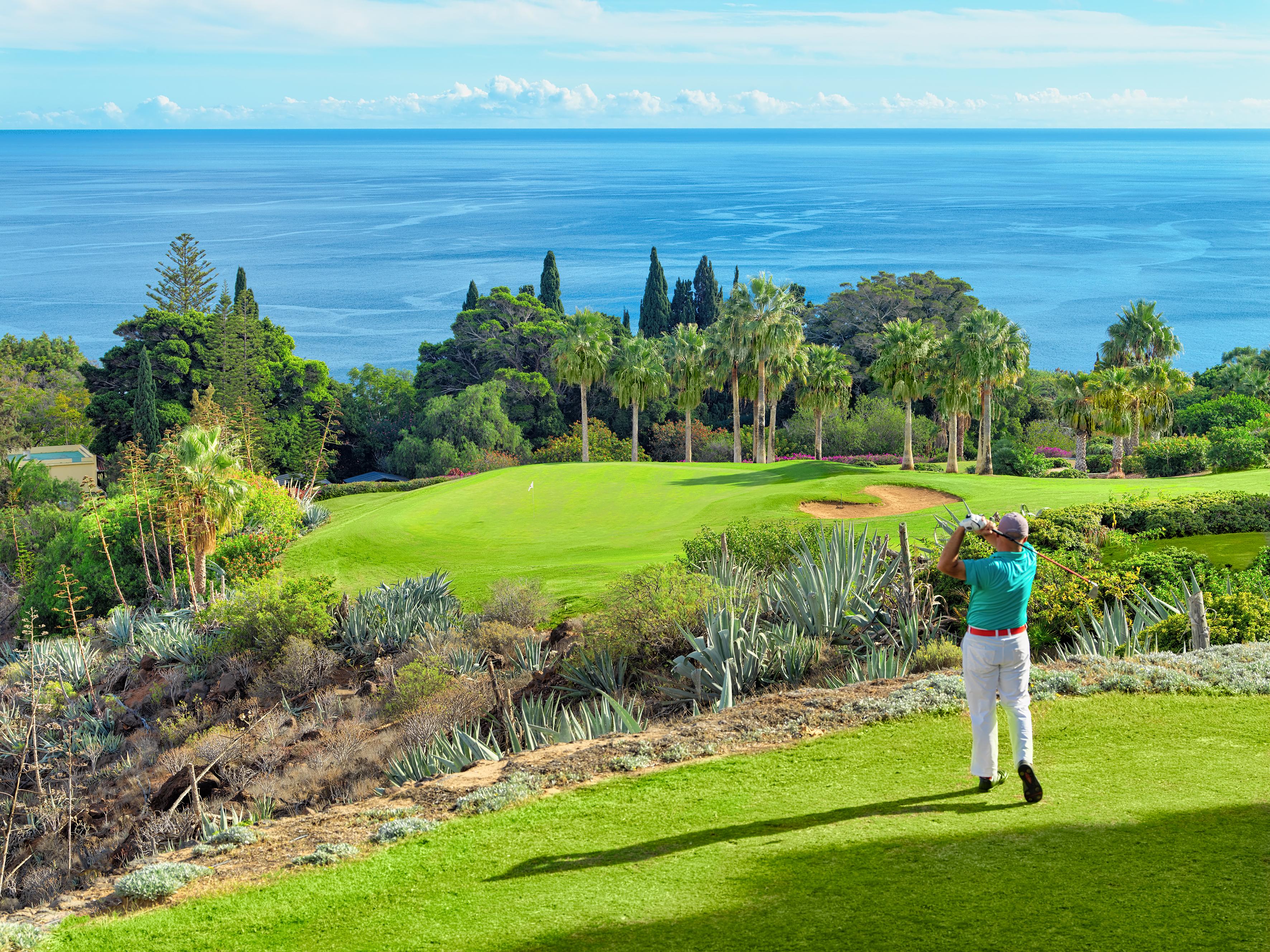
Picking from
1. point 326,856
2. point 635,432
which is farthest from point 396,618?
point 635,432

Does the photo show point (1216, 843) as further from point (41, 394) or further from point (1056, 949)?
point (41, 394)

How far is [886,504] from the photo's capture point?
89.2 ft

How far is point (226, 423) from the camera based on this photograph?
3334cm

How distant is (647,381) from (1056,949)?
2182 inches

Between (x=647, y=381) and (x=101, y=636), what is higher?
(x=647, y=381)

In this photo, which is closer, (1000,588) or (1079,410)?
(1000,588)

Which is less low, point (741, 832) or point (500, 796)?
point (741, 832)

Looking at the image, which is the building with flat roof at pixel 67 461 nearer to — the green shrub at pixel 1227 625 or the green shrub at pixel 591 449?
the green shrub at pixel 591 449

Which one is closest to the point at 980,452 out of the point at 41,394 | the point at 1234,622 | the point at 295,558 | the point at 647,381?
the point at 647,381

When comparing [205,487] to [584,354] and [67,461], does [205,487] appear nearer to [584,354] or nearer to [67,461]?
[67,461]

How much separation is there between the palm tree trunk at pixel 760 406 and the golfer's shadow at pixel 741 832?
45391mm

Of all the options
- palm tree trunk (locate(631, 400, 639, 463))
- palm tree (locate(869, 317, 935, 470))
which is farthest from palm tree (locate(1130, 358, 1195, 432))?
palm tree trunk (locate(631, 400, 639, 463))

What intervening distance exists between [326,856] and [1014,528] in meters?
5.97

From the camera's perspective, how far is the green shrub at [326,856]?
8.45 meters
